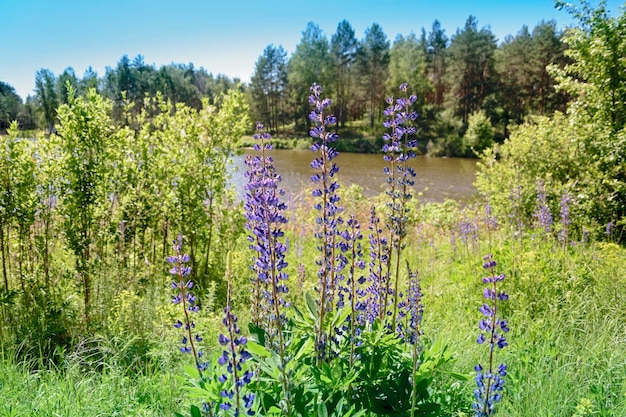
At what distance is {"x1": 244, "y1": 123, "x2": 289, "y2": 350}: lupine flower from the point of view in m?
1.85

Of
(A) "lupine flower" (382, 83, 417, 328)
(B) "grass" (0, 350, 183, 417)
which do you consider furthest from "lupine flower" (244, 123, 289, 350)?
(B) "grass" (0, 350, 183, 417)

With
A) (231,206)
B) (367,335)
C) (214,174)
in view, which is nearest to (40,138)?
(214,174)

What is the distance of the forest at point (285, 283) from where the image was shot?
198 cm

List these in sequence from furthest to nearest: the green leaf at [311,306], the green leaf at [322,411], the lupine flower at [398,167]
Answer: the lupine flower at [398,167] → the green leaf at [311,306] → the green leaf at [322,411]

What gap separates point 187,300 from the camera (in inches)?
74.7

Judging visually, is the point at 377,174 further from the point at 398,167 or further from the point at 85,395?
the point at 85,395

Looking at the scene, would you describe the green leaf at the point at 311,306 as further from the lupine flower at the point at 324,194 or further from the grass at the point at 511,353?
the grass at the point at 511,353

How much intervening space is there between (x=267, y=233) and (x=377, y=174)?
2435 cm

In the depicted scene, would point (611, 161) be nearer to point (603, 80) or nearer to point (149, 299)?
point (603, 80)

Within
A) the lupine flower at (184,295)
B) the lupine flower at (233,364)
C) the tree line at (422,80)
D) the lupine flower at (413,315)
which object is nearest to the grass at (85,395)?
the lupine flower at (184,295)

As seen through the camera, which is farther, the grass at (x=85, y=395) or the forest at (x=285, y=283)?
the grass at (x=85, y=395)

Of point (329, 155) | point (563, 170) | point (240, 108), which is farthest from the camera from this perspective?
point (563, 170)

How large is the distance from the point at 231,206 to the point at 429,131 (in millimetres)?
37306

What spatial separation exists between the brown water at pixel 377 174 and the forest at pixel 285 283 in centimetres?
869
